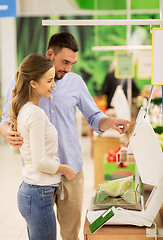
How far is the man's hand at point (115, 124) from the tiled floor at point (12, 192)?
5.07ft

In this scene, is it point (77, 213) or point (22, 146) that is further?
point (77, 213)

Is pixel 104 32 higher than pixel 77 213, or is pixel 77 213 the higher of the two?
pixel 104 32

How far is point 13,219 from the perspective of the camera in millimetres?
4355

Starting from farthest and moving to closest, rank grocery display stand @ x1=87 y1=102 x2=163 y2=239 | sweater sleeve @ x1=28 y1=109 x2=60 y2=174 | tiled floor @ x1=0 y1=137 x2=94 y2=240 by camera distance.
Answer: tiled floor @ x1=0 y1=137 x2=94 y2=240 → sweater sleeve @ x1=28 y1=109 x2=60 y2=174 → grocery display stand @ x1=87 y1=102 x2=163 y2=239

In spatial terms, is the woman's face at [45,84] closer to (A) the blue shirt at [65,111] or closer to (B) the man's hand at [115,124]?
(A) the blue shirt at [65,111]

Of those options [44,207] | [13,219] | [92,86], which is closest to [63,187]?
[44,207]

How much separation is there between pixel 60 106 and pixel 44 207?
2.18 feet

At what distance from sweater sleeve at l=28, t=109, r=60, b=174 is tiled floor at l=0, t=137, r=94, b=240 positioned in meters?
1.86

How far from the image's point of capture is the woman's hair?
2117mm

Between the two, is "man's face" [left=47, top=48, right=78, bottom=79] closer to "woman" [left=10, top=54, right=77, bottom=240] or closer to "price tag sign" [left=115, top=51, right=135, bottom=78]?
"woman" [left=10, top=54, right=77, bottom=240]

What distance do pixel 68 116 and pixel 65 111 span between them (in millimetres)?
44

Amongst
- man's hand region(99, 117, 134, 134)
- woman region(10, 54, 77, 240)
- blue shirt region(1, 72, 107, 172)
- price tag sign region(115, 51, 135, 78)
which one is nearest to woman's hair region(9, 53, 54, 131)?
woman region(10, 54, 77, 240)

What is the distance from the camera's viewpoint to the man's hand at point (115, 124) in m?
2.44

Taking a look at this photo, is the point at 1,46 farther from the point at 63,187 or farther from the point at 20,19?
the point at 63,187
